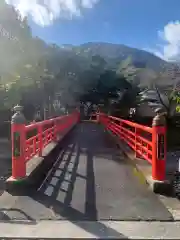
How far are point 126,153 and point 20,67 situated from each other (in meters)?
17.1

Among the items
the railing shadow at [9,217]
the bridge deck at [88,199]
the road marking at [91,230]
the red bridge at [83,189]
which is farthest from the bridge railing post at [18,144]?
the road marking at [91,230]

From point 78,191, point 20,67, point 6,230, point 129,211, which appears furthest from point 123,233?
point 20,67

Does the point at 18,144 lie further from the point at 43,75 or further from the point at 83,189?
the point at 43,75

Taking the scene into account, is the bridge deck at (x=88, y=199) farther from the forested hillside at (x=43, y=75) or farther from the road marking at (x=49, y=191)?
the forested hillside at (x=43, y=75)

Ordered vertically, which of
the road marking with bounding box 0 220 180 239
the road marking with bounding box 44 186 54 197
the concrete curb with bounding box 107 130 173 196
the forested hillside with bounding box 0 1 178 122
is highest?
Result: the forested hillside with bounding box 0 1 178 122

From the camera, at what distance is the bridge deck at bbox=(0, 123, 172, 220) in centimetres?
456

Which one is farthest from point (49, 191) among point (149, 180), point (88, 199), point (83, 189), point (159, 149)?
point (159, 149)

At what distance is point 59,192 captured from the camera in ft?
18.9

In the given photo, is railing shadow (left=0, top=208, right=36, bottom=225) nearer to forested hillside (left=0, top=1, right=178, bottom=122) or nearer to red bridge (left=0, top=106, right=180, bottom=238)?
red bridge (left=0, top=106, right=180, bottom=238)

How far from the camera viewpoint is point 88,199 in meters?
5.34

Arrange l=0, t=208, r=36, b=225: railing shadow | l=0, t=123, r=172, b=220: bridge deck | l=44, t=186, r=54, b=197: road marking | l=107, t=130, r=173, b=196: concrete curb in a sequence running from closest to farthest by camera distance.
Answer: l=0, t=208, r=36, b=225: railing shadow, l=0, t=123, r=172, b=220: bridge deck, l=107, t=130, r=173, b=196: concrete curb, l=44, t=186, r=54, b=197: road marking

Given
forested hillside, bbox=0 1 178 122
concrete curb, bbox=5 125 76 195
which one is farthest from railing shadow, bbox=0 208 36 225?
forested hillside, bbox=0 1 178 122

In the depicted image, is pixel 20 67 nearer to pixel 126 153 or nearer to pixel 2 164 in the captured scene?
pixel 2 164

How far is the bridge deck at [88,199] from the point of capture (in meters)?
4.56
